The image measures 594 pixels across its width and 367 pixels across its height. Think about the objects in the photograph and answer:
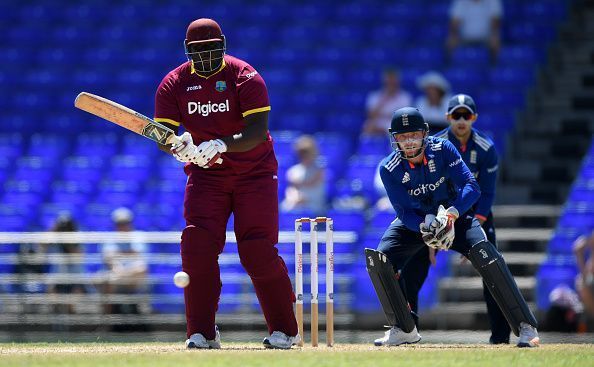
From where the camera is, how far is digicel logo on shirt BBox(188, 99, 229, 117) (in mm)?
8586

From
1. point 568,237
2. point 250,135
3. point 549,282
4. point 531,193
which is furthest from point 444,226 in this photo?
point 531,193

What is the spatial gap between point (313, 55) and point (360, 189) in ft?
12.6

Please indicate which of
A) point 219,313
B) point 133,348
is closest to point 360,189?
point 219,313

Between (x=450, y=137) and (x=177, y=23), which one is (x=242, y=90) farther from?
(x=177, y=23)

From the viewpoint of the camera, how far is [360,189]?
46.0 ft

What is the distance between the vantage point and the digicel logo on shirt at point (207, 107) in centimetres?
859

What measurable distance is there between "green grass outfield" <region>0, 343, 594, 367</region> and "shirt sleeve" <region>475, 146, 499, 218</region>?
1064 millimetres

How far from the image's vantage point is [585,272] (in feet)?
39.9

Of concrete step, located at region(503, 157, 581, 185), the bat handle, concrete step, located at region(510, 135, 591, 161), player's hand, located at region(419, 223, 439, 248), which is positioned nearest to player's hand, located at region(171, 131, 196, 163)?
the bat handle

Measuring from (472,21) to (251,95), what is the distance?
871 cm

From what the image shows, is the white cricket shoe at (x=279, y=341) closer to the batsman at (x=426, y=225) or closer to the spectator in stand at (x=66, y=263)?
the batsman at (x=426, y=225)

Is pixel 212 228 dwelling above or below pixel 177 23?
below

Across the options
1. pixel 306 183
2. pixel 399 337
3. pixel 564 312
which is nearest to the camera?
pixel 399 337

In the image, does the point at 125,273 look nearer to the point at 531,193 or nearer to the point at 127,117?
the point at 127,117
